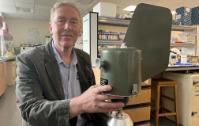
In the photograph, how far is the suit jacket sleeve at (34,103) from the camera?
1.98ft

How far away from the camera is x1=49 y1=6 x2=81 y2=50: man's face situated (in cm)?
85

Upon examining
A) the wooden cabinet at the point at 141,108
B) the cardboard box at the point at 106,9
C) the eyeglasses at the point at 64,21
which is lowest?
the wooden cabinet at the point at 141,108

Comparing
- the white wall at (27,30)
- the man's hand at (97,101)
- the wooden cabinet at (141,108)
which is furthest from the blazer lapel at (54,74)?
the white wall at (27,30)

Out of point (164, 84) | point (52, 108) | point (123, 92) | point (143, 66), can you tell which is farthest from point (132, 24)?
point (164, 84)

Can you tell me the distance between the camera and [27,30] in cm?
917

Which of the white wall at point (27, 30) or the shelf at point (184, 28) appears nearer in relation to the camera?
the shelf at point (184, 28)

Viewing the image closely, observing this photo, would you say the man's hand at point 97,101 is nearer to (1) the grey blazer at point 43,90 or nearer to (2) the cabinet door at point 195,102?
(1) the grey blazer at point 43,90

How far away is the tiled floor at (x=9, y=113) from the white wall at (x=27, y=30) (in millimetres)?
5238

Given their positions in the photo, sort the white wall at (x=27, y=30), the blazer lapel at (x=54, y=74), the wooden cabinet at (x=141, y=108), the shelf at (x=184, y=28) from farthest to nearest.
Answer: the white wall at (x=27, y=30)
the shelf at (x=184, y=28)
the wooden cabinet at (x=141, y=108)
the blazer lapel at (x=54, y=74)

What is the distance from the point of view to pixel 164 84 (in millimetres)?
2535

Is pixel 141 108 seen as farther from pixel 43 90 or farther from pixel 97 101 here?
pixel 97 101

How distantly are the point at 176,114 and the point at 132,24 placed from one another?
7.48 ft

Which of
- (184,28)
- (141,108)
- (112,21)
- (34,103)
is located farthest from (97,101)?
(184,28)

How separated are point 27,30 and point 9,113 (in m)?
6.73
